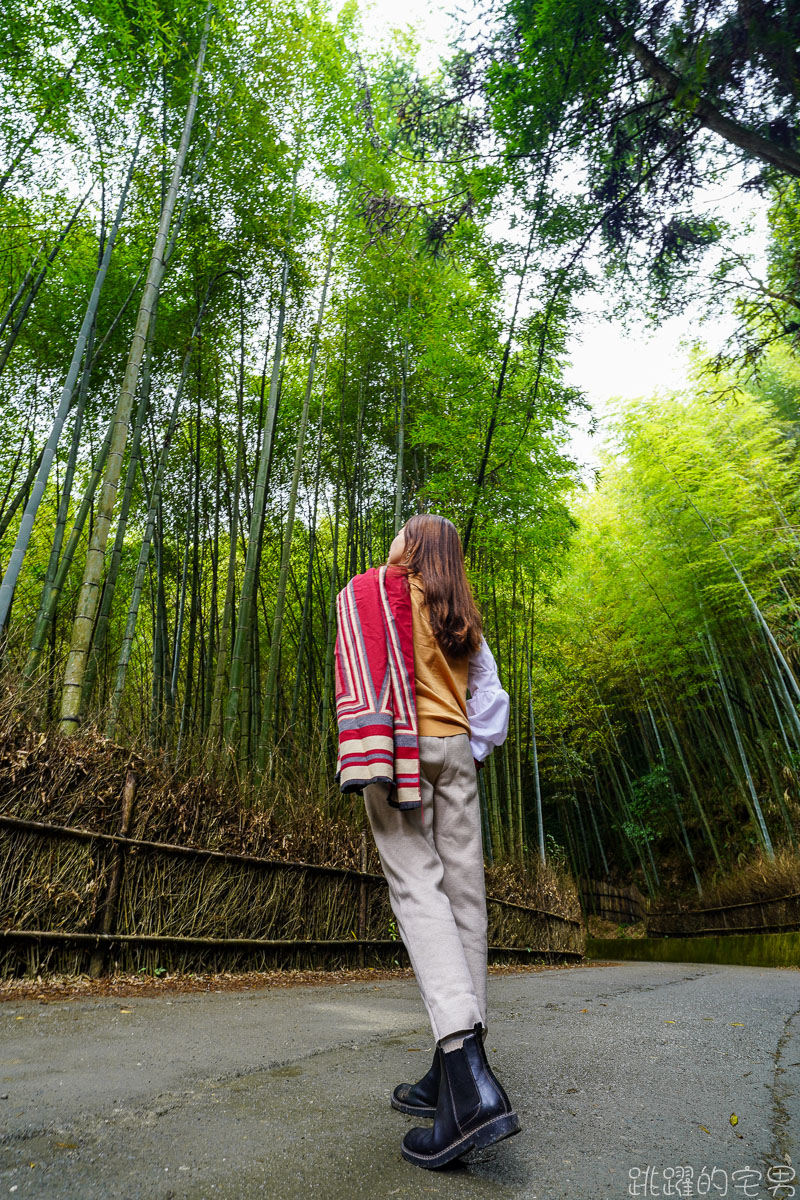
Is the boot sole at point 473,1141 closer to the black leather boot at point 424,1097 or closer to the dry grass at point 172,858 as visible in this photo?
the black leather boot at point 424,1097

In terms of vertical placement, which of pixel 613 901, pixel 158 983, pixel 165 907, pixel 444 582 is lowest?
pixel 158 983

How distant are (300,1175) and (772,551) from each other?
878 cm

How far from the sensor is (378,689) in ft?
4.17

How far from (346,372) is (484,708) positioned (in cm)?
612

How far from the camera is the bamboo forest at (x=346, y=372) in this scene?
3.27 m

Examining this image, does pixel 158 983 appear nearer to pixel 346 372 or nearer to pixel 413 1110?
pixel 413 1110

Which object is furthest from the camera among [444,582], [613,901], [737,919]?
[613,901]

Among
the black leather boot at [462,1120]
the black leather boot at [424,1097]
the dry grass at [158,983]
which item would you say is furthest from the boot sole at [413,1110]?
the dry grass at [158,983]

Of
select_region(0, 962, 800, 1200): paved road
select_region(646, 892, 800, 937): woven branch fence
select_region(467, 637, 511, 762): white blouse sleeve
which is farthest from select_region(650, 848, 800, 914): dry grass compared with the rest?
select_region(467, 637, 511, 762): white blouse sleeve

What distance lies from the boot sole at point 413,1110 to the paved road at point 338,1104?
24 millimetres

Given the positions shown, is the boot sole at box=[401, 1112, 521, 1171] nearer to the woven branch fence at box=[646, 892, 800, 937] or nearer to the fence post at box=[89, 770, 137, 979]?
the fence post at box=[89, 770, 137, 979]

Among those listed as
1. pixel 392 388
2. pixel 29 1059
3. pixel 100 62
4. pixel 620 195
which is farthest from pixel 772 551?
pixel 29 1059

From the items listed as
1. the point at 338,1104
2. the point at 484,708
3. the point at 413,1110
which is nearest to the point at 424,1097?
the point at 413,1110

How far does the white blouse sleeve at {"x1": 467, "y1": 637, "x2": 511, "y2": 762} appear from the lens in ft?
4.70
